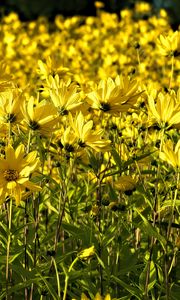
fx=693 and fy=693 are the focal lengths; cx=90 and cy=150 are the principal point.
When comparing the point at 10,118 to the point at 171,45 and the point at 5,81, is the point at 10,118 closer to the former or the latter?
the point at 5,81

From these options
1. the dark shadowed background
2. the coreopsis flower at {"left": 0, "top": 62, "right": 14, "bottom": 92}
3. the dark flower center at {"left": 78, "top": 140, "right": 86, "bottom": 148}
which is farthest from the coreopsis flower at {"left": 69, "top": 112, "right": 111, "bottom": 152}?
the dark shadowed background

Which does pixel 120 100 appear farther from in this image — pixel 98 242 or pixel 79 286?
pixel 79 286

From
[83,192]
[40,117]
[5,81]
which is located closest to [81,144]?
[40,117]

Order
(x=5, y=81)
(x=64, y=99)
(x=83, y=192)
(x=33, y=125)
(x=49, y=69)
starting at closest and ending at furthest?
(x=33, y=125) < (x=64, y=99) < (x=5, y=81) < (x=49, y=69) < (x=83, y=192)

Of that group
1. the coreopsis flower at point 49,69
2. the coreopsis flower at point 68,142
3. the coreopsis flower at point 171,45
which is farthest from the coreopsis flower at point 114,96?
the coreopsis flower at point 171,45

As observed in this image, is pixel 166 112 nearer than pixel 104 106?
Yes

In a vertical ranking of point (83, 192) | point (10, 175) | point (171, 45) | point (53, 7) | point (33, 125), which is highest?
point (53, 7)
